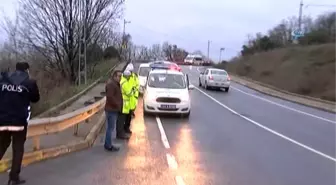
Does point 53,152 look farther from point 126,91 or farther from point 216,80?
point 216,80

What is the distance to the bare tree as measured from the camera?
36531 mm

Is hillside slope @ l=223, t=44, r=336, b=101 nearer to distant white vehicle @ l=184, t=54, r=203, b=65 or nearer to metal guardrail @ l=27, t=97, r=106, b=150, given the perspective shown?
distant white vehicle @ l=184, t=54, r=203, b=65

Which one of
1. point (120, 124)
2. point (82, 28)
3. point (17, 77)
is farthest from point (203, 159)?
point (82, 28)

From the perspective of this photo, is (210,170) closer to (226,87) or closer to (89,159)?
(89,159)

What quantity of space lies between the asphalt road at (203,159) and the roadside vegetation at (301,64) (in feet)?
78.6

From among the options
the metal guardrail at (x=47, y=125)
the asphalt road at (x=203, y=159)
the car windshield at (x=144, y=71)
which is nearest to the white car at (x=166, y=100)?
the asphalt road at (x=203, y=159)

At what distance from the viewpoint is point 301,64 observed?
51.2 meters

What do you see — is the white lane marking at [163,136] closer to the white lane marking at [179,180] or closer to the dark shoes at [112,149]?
the dark shoes at [112,149]

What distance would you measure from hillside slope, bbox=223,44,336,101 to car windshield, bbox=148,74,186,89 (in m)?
20.4

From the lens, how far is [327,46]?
166 ft

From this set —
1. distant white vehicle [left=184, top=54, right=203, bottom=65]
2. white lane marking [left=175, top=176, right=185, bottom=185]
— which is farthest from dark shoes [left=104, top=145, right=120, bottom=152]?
distant white vehicle [left=184, top=54, right=203, bottom=65]

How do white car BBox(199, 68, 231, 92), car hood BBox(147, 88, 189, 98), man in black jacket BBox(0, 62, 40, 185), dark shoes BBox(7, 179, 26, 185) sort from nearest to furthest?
man in black jacket BBox(0, 62, 40, 185), dark shoes BBox(7, 179, 26, 185), car hood BBox(147, 88, 189, 98), white car BBox(199, 68, 231, 92)

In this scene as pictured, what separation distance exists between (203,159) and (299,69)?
139 ft

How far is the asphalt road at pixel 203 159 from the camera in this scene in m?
8.12
